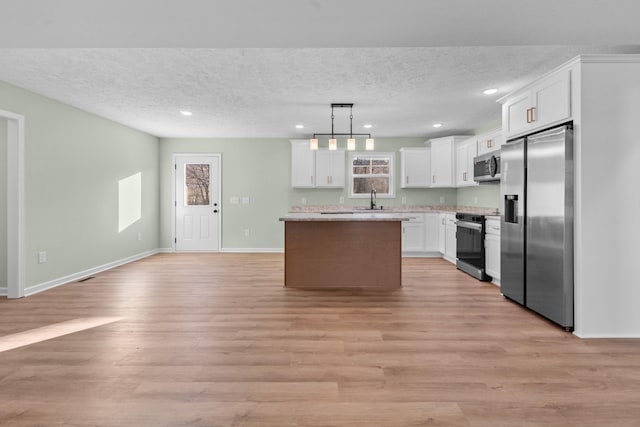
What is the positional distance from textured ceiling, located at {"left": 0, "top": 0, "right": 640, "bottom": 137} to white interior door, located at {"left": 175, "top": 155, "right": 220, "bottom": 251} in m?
1.23

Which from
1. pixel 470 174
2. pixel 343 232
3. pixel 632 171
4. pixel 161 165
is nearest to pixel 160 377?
pixel 343 232

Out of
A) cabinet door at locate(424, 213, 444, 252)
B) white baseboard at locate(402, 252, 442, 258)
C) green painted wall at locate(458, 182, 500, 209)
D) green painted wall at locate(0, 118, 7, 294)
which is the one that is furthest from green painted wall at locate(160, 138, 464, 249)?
green painted wall at locate(0, 118, 7, 294)

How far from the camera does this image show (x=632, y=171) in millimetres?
2699

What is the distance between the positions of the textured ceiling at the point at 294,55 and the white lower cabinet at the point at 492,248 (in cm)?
165

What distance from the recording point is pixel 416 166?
6762mm

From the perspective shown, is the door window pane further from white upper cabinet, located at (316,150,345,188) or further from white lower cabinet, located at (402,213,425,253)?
white lower cabinet, located at (402,213,425,253)

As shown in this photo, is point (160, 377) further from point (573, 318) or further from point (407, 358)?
point (573, 318)

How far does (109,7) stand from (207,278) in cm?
354

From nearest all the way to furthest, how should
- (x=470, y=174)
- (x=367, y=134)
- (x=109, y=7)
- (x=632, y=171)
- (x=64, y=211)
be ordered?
(x=109, y=7) → (x=632, y=171) → (x=64, y=211) → (x=470, y=174) → (x=367, y=134)

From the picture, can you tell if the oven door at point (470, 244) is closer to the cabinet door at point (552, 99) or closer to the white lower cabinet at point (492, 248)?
the white lower cabinet at point (492, 248)

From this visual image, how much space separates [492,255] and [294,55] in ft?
11.2

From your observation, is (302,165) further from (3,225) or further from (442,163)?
(3,225)

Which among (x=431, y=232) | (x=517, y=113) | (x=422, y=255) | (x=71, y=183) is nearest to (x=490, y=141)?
(x=517, y=113)

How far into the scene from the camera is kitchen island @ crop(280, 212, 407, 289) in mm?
4273
